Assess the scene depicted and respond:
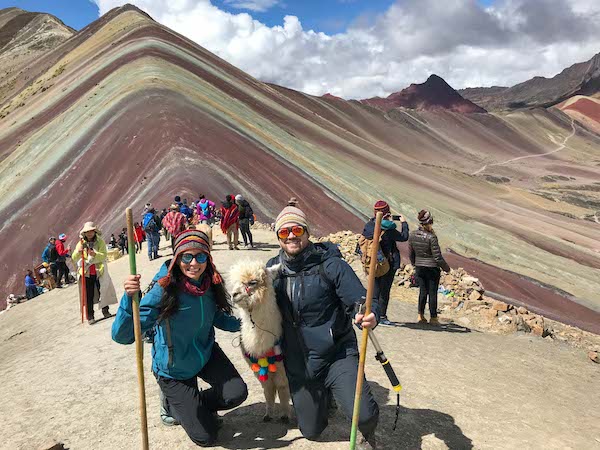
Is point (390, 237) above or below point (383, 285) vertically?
above

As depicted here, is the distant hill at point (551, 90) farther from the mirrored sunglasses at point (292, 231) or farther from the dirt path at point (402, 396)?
the mirrored sunglasses at point (292, 231)

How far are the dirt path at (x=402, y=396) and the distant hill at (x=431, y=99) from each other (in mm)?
121642

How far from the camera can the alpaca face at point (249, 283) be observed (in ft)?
11.5

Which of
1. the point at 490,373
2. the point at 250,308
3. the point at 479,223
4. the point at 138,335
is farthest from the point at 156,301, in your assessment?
the point at 479,223

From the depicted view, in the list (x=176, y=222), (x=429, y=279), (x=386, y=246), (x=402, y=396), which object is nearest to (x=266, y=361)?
(x=402, y=396)

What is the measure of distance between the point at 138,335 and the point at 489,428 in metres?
3.43

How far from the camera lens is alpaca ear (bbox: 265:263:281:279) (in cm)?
365

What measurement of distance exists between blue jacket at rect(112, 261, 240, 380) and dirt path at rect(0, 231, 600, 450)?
0.47 metres

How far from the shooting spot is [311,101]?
7188 cm

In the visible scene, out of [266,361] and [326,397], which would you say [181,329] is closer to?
[266,361]

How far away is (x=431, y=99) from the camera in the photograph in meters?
130

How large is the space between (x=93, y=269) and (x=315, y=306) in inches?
219

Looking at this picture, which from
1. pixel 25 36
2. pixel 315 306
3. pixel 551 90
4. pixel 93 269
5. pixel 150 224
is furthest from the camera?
pixel 551 90

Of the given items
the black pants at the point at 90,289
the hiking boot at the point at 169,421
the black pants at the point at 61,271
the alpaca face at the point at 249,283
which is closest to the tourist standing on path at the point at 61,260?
the black pants at the point at 61,271
